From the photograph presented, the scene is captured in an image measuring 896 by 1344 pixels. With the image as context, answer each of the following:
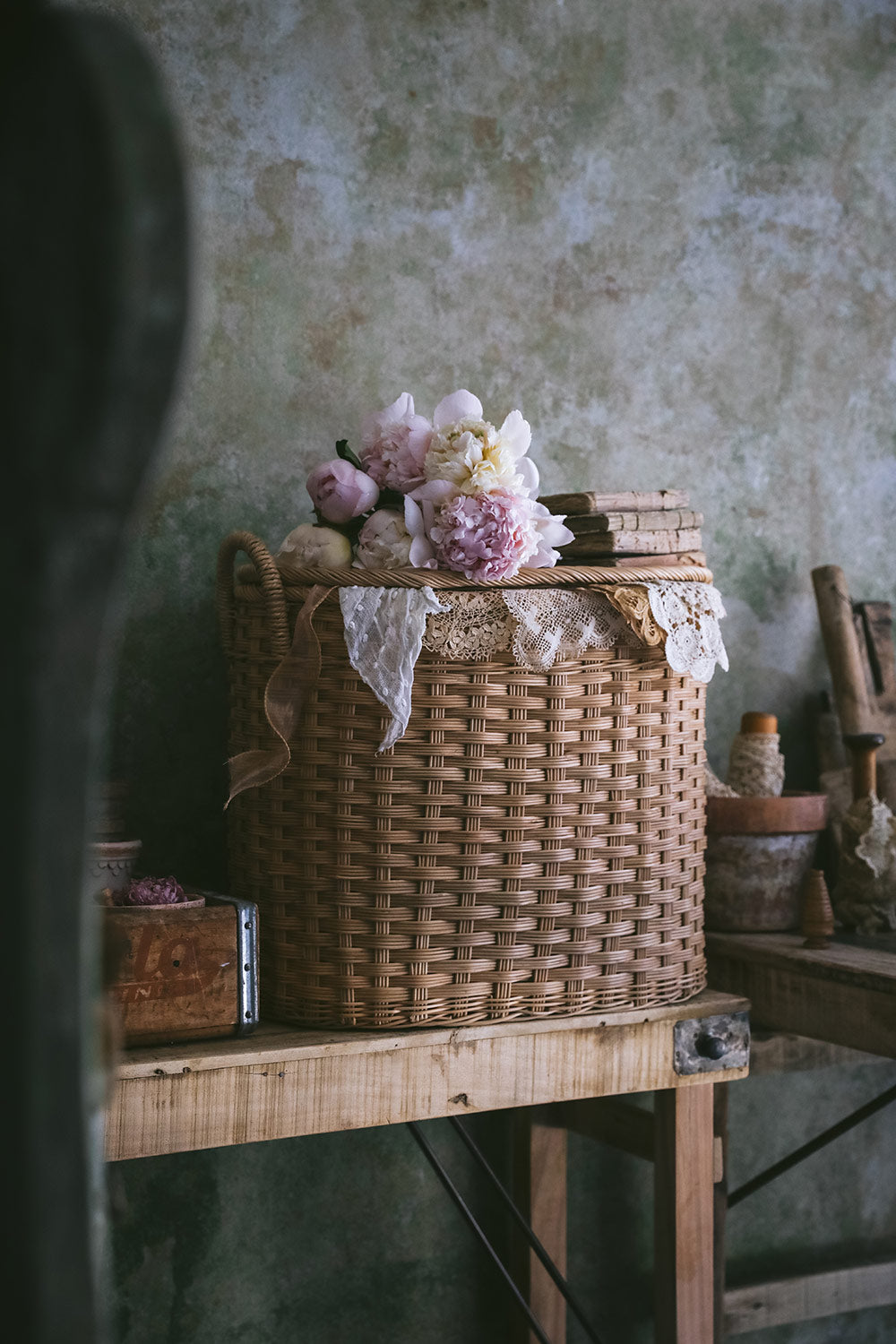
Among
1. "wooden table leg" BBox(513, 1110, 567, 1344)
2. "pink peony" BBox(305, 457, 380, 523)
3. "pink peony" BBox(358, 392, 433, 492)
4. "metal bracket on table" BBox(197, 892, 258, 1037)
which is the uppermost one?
"pink peony" BBox(358, 392, 433, 492)

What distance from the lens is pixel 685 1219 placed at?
1.60m

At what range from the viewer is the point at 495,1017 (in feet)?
4.66

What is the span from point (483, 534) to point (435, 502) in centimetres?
8

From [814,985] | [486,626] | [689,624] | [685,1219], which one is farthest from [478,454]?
[685,1219]

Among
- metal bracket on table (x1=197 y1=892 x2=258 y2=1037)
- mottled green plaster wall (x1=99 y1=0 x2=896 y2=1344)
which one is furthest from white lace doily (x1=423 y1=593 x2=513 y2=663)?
mottled green plaster wall (x1=99 y1=0 x2=896 y2=1344)

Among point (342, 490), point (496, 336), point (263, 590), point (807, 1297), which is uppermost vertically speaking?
point (496, 336)

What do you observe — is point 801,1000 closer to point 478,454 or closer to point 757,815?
point 757,815

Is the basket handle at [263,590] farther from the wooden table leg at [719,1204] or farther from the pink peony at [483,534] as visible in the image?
the wooden table leg at [719,1204]

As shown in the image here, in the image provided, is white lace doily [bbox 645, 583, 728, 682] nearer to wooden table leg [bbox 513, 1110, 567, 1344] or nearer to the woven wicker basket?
the woven wicker basket

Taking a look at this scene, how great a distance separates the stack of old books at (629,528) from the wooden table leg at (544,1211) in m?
0.89

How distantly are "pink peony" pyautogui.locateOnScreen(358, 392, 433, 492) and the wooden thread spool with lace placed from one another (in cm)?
71

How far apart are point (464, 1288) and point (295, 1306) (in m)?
0.28

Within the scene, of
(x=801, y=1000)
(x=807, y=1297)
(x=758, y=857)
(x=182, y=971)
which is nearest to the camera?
(x=182, y=971)

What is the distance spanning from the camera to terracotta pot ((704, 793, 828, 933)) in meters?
1.78
